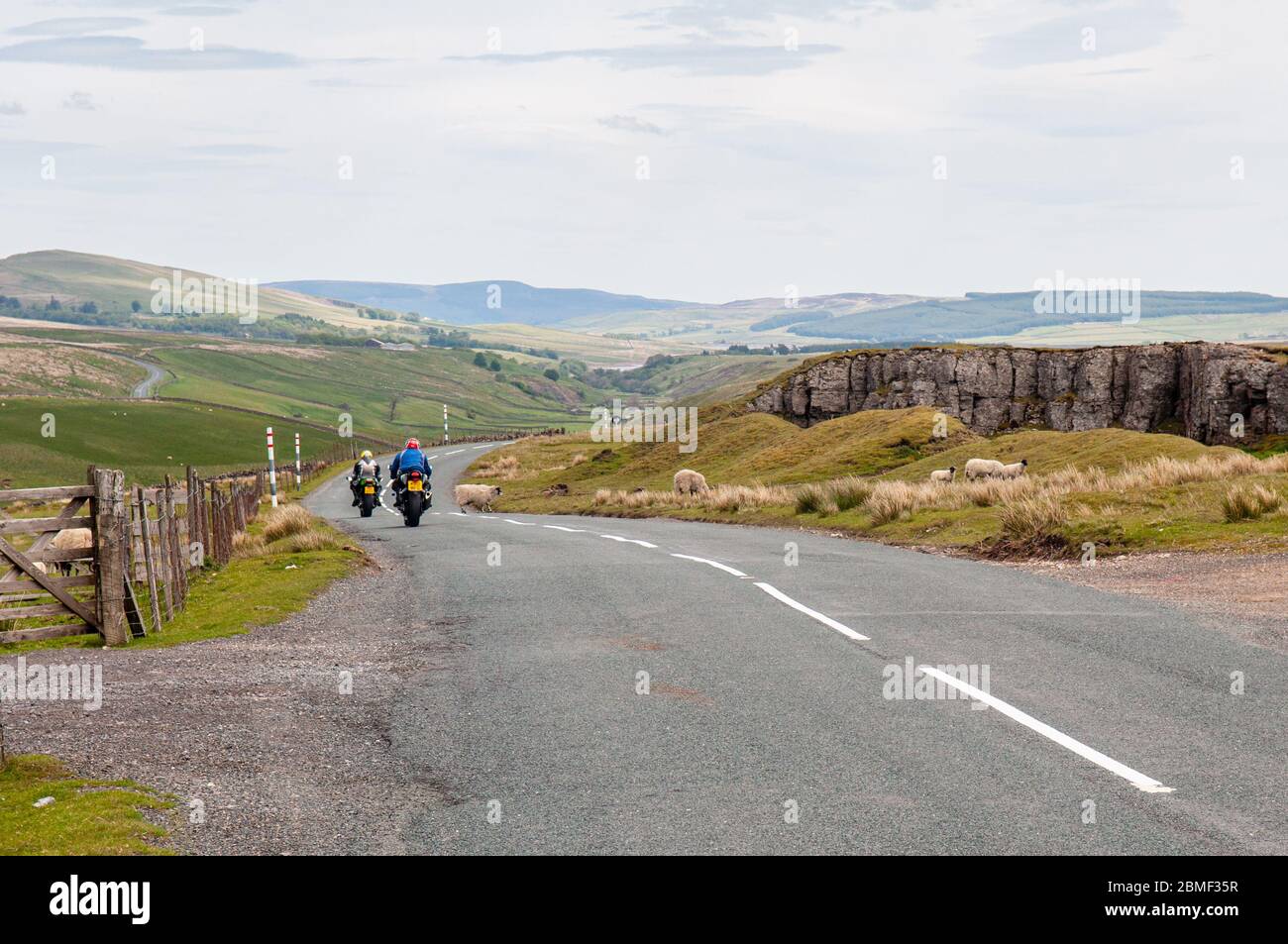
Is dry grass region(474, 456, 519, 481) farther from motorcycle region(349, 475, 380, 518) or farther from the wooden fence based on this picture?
the wooden fence

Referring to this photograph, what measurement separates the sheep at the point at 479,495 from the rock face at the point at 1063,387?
2136 cm

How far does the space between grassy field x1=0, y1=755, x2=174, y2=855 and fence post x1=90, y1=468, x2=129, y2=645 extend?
6221 mm

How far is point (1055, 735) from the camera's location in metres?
8.97

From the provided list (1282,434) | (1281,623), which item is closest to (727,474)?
(1282,434)

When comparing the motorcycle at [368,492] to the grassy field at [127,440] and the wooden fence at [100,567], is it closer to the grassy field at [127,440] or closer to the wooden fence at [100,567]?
the wooden fence at [100,567]

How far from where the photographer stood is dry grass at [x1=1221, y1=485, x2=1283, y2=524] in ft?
70.8

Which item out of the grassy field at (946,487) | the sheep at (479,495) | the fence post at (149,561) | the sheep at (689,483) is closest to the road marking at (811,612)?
the grassy field at (946,487)

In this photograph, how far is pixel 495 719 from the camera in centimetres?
1008

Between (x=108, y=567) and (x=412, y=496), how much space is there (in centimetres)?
1912

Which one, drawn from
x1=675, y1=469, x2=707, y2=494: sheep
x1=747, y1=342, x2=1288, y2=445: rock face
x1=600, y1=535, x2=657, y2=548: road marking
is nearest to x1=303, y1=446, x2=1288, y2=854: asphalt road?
x1=600, y1=535, x2=657, y2=548: road marking

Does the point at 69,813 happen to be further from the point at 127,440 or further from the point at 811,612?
the point at 127,440

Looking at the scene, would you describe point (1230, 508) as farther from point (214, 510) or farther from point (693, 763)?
point (214, 510)

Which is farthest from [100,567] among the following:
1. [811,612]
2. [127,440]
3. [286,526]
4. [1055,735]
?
[127,440]
